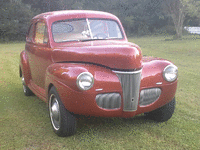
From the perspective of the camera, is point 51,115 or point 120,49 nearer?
point 120,49

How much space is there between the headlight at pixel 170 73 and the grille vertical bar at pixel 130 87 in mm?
479

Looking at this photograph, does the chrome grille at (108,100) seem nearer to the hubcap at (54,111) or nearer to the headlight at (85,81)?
the headlight at (85,81)

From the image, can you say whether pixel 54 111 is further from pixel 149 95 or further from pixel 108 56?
pixel 149 95

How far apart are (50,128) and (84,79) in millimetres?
1232

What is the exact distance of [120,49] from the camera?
3039 millimetres

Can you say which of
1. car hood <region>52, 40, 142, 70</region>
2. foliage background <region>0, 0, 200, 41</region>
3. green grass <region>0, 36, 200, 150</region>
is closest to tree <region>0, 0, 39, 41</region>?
foliage background <region>0, 0, 200, 41</region>

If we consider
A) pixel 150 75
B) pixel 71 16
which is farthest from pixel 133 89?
pixel 71 16

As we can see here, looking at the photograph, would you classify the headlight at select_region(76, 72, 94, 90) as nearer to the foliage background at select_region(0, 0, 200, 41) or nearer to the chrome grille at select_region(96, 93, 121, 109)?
the chrome grille at select_region(96, 93, 121, 109)

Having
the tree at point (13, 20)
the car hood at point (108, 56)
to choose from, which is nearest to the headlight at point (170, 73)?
the car hood at point (108, 56)

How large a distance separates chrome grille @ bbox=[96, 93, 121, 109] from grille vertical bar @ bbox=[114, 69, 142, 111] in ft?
0.30

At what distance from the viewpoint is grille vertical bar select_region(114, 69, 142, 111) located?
2.95 m

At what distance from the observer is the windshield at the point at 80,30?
3865 mm

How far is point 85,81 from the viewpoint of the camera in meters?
2.88

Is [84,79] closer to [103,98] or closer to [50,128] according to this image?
[103,98]
